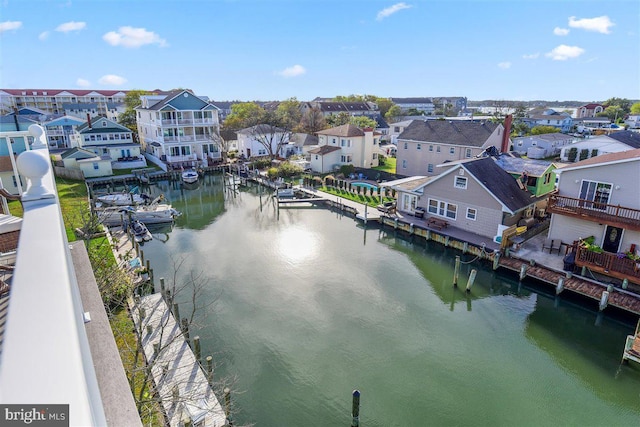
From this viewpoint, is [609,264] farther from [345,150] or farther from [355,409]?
[345,150]

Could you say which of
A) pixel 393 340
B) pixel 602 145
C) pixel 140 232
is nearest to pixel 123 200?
pixel 140 232

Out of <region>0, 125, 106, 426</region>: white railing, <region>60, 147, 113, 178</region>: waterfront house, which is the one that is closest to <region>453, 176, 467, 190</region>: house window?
<region>0, 125, 106, 426</region>: white railing

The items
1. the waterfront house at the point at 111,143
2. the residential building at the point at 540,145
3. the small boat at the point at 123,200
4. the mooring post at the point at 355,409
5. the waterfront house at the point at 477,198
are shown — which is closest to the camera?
the mooring post at the point at 355,409

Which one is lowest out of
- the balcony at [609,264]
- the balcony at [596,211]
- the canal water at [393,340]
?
the canal water at [393,340]

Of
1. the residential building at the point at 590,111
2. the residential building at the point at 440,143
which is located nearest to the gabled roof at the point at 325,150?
the residential building at the point at 440,143

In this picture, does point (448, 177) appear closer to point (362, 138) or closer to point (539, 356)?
point (539, 356)

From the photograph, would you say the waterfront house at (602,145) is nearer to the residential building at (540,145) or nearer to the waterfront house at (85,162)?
the residential building at (540,145)

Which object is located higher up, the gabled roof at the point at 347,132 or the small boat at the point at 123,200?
the gabled roof at the point at 347,132

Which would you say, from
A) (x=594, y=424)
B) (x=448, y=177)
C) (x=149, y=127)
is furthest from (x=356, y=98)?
(x=594, y=424)
